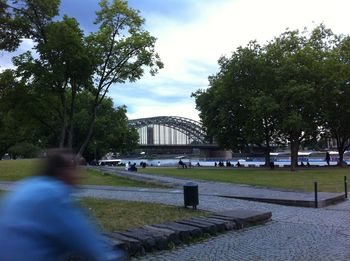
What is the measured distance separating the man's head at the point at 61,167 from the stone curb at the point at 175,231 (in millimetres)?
5483

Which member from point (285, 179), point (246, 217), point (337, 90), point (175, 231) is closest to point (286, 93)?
point (337, 90)

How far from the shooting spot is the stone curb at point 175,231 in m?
9.22

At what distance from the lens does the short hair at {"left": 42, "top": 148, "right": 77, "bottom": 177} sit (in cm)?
338

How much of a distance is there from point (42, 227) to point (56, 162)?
53cm

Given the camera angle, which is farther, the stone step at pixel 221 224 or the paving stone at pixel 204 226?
the stone step at pixel 221 224

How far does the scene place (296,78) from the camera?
50.6 meters

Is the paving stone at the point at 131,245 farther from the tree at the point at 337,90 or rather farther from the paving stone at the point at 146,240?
the tree at the point at 337,90

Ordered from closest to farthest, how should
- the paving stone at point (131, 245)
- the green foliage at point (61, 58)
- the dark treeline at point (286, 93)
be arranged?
the paving stone at point (131, 245) → the green foliage at point (61, 58) → the dark treeline at point (286, 93)

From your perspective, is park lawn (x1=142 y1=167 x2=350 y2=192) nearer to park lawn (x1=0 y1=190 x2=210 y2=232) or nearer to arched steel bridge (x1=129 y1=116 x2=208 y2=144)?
park lawn (x1=0 y1=190 x2=210 y2=232)

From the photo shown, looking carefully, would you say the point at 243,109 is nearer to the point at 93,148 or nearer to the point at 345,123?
the point at 345,123

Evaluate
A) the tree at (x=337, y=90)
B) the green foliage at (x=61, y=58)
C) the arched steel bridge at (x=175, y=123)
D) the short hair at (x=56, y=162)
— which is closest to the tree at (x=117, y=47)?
the green foliage at (x=61, y=58)

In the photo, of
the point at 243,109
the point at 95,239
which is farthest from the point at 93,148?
the point at 95,239

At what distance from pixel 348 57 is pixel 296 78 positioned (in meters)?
8.80

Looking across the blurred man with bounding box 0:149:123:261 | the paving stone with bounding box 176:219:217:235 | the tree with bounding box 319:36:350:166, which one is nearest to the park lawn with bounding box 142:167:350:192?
the tree with bounding box 319:36:350:166
